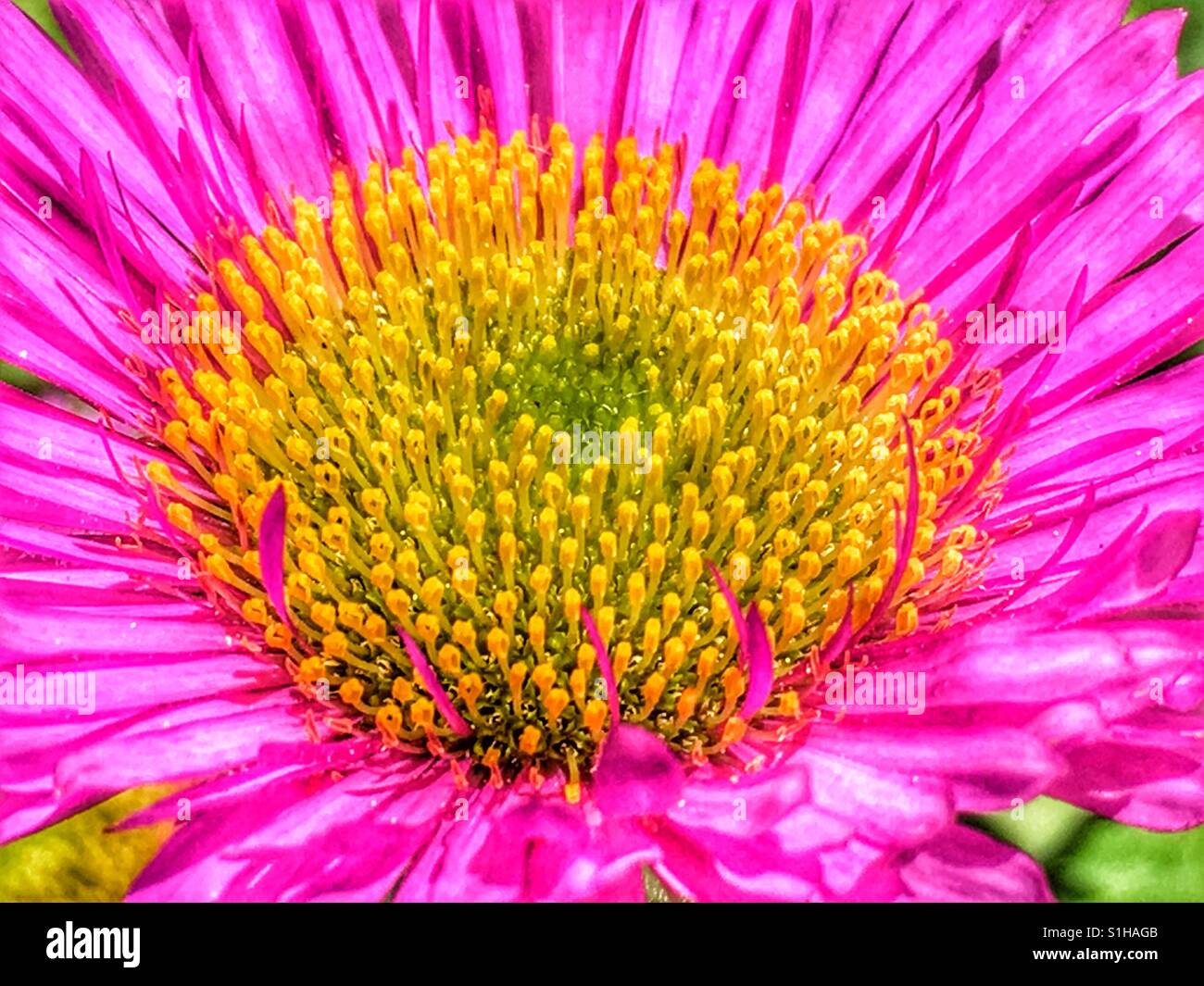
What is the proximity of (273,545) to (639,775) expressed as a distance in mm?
169

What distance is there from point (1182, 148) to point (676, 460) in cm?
33

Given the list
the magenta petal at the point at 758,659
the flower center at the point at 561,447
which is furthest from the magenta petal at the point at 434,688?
the magenta petal at the point at 758,659

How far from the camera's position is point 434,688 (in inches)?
22.2

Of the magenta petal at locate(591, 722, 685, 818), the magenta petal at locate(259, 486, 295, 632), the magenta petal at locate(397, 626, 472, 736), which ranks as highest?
the magenta petal at locate(259, 486, 295, 632)

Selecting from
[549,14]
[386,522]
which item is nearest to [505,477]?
[386,522]

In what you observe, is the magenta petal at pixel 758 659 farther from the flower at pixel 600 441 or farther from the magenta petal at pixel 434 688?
the magenta petal at pixel 434 688

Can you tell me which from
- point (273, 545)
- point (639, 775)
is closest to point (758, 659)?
point (639, 775)

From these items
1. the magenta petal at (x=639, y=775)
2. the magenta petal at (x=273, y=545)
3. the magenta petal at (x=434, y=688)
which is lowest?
the magenta petal at (x=639, y=775)

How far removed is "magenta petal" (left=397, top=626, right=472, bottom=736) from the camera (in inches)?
22.0

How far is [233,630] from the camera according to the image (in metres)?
0.69

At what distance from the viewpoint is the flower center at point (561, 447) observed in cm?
65

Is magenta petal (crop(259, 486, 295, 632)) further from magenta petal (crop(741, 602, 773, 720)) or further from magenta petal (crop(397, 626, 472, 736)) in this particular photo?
magenta petal (crop(741, 602, 773, 720))

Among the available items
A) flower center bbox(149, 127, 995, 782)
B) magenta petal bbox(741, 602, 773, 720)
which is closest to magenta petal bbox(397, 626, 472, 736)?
flower center bbox(149, 127, 995, 782)
